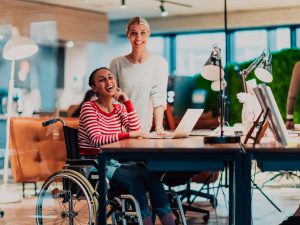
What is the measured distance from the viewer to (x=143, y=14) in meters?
11.7

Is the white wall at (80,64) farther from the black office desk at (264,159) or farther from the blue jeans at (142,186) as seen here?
Answer: the black office desk at (264,159)

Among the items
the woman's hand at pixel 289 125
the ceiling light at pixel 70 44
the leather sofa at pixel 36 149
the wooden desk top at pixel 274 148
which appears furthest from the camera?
the ceiling light at pixel 70 44

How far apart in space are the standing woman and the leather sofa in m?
1.91

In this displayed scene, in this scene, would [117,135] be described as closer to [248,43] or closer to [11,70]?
[11,70]

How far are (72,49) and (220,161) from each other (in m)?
8.36

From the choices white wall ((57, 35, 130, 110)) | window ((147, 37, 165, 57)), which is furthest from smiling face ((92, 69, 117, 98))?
window ((147, 37, 165, 57))

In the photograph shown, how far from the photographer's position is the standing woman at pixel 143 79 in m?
4.41

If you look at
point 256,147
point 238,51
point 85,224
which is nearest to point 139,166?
point 85,224

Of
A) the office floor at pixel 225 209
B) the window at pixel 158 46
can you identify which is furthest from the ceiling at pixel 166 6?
the office floor at pixel 225 209

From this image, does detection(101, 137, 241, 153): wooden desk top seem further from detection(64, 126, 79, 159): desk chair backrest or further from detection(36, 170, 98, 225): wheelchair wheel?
detection(64, 126, 79, 159): desk chair backrest

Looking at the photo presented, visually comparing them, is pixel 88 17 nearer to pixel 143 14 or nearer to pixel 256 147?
pixel 143 14

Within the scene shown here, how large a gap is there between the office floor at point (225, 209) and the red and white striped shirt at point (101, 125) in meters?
1.32

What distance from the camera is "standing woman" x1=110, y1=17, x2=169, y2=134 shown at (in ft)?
14.5

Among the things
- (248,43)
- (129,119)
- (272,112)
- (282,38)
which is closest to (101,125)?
(129,119)
